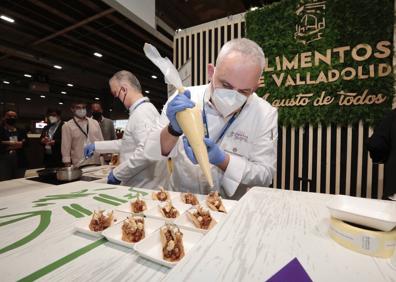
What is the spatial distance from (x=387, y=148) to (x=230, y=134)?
148 centimetres

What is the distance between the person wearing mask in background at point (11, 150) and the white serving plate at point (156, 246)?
13.2ft

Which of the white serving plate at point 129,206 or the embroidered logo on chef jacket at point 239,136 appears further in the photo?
the embroidered logo on chef jacket at point 239,136

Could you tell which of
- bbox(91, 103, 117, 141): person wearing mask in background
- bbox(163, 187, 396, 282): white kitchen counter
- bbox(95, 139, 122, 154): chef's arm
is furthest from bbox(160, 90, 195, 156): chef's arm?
bbox(91, 103, 117, 141): person wearing mask in background

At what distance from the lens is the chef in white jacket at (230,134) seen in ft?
4.28

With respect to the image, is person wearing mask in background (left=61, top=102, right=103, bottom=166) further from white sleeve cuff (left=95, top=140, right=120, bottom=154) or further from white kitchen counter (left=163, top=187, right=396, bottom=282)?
white kitchen counter (left=163, top=187, right=396, bottom=282)

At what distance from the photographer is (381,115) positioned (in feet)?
8.75

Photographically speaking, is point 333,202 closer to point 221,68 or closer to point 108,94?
point 221,68

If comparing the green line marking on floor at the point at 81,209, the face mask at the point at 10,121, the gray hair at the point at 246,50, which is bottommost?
the green line marking on floor at the point at 81,209

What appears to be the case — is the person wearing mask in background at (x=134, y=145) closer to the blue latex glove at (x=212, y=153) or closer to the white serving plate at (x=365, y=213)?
the blue latex glove at (x=212, y=153)

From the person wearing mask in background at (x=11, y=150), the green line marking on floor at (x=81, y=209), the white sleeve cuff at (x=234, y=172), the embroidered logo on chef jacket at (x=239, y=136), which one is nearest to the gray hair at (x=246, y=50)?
the embroidered logo on chef jacket at (x=239, y=136)

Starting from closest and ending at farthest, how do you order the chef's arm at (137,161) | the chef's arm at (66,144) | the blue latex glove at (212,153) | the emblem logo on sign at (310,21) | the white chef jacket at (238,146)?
the blue latex glove at (212,153)
the white chef jacket at (238,146)
the chef's arm at (137,161)
the emblem logo on sign at (310,21)
the chef's arm at (66,144)

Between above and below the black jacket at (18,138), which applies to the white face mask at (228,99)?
above

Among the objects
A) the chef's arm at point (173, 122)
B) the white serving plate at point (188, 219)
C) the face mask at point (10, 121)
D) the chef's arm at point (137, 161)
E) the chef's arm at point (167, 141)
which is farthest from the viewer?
the face mask at point (10, 121)

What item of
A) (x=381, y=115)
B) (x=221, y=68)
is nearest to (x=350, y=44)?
(x=381, y=115)
